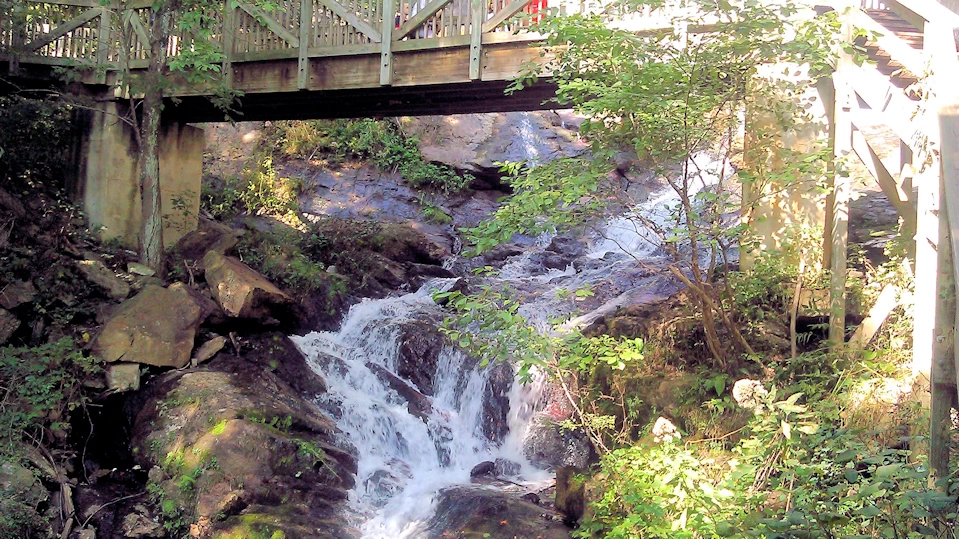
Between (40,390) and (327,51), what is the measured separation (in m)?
5.45

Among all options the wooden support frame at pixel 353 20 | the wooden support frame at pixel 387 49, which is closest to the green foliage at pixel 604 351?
the wooden support frame at pixel 387 49

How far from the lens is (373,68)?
10.4 metres

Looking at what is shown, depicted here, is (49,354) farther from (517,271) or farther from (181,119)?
(517,271)

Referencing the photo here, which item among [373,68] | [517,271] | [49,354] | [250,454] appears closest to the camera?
[250,454]

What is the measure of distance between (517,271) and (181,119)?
6.34 m

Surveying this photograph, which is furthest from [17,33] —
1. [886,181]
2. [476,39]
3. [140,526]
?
[886,181]

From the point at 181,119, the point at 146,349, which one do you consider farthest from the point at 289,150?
the point at 146,349

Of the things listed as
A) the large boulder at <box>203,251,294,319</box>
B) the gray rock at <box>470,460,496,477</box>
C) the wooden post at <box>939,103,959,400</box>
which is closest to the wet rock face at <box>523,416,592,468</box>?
the gray rock at <box>470,460,496,477</box>

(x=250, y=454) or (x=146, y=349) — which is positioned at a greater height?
(x=146, y=349)

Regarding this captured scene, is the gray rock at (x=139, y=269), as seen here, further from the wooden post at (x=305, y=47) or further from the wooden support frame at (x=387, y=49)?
the wooden support frame at (x=387, y=49)

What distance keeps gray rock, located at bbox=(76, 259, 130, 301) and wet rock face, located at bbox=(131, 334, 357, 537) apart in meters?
1.72

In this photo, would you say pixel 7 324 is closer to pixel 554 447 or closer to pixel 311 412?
pixel 311 412

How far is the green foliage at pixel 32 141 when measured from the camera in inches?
448

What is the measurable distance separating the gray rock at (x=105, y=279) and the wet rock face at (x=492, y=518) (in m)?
5.12
